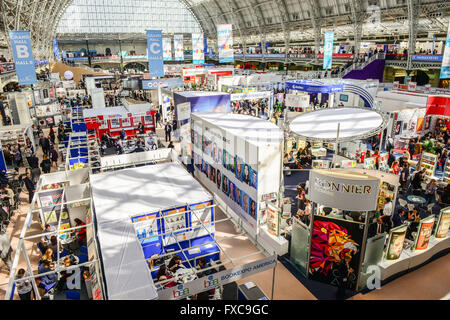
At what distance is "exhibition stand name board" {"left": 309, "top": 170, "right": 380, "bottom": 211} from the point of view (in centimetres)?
548

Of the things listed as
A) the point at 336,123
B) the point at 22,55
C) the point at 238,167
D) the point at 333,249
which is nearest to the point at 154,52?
the point at 22,55

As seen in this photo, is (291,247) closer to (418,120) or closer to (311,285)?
(311,285)

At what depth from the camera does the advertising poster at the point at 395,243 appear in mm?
6414

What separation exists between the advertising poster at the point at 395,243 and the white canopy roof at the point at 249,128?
325cm

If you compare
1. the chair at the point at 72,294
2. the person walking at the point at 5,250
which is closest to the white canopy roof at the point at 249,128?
the chair at the point at 72,294

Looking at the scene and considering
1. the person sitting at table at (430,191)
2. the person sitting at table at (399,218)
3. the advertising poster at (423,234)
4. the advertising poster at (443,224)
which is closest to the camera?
the advertising poster at (423,234)

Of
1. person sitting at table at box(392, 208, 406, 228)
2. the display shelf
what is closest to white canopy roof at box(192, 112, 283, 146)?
person sitting at table at box(392, 208, 406, 228)

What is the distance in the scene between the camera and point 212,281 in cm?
432

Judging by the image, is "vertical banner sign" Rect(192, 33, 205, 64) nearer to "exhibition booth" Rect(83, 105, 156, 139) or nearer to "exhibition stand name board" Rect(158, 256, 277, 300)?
"exhibition booth" Rect(83, 105, 156, 139)

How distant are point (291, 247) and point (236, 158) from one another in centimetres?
285

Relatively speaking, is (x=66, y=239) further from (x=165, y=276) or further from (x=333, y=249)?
(x=333, y=249)

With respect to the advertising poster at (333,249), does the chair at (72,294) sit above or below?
below

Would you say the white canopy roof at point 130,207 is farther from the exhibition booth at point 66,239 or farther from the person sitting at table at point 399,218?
the person sitting at table at point 399,218

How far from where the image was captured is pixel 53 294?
6.18 meters
